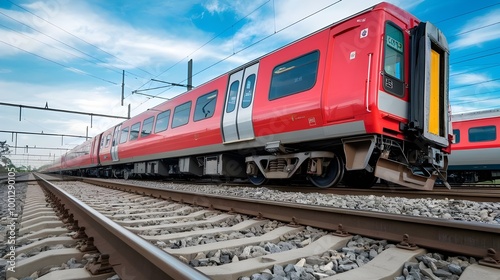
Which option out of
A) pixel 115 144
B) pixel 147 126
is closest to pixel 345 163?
pixel 147 126

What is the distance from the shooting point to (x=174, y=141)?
9.82 m

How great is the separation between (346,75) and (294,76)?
46.6 inches

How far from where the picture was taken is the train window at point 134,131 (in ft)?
43.5

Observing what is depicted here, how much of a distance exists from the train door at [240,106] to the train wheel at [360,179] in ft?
7.23

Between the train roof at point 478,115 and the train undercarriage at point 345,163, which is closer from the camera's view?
the train undercarriage at point 345,163

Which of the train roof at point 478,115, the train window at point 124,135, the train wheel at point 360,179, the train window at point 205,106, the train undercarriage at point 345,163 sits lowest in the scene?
the train wheel at point 360,179

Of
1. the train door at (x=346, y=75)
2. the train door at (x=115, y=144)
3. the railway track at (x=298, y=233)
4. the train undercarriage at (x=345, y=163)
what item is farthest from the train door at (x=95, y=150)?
the train door at (x=346, y=75)

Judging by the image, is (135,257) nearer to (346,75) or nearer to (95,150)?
(346,75)

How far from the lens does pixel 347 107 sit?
4961 millimetres

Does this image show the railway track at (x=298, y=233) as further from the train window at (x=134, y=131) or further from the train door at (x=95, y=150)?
the train door at (x=95, y=150)

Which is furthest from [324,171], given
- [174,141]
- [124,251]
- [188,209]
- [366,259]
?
[174,141]

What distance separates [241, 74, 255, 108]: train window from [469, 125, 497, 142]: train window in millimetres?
8780

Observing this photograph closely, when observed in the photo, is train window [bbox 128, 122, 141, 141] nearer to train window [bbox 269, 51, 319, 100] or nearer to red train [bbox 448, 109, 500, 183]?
train window [bbox 269, 51, 319, 100]

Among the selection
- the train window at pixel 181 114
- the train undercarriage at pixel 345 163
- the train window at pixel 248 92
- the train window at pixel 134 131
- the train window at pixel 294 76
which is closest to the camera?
the train undercarriage at pixel 345 163
